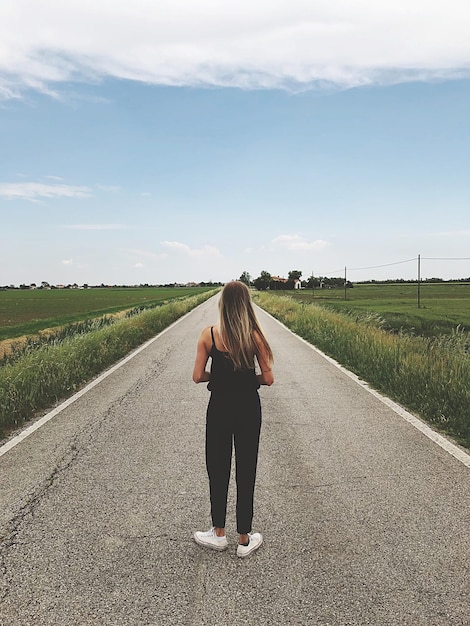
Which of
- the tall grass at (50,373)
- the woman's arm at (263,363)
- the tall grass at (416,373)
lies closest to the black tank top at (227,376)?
the woman's arm at (263,363)

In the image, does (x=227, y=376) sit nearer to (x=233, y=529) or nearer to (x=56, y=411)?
(x=233, y=529)

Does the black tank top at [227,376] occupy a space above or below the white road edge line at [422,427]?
above

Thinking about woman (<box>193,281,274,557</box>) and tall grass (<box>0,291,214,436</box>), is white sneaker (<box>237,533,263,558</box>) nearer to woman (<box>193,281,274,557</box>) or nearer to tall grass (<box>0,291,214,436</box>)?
woman (<box>193,281,274,557</box>)

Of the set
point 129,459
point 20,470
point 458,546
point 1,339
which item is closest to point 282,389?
point 129,459

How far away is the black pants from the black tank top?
6 cm

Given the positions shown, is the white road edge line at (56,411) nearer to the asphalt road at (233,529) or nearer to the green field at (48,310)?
the asphalt road at (233,529)

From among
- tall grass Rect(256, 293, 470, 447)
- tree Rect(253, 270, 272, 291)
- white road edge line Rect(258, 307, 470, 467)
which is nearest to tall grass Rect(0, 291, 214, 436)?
white road edge line Rect(258, 307, 470, 467)

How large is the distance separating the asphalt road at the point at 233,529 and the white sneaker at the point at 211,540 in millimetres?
52

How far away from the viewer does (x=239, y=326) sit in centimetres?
373

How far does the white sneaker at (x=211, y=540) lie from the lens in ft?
12.8

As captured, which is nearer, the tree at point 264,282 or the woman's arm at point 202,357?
the woman's arm at point 202,357

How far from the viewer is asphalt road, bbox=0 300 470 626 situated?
10.5 feet

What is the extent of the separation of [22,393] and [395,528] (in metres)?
6.43

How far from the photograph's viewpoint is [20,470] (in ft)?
18.4
